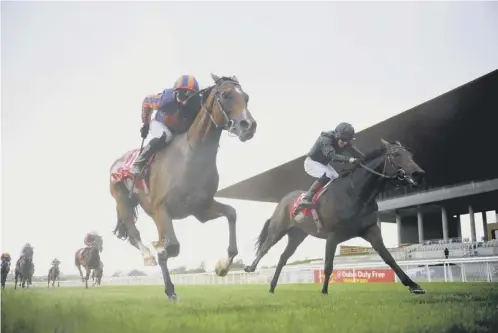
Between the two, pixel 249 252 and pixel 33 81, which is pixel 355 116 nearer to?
pixel 249 252

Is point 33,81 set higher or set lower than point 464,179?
higher

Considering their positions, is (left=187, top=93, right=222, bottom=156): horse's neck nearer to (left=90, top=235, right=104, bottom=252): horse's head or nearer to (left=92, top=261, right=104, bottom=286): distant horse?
(left=90, top=235, right=104, bottom=252): horse's head

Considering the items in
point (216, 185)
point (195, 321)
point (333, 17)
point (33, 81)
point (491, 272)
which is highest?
point (333, 17)

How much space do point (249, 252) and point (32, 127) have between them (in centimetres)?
252

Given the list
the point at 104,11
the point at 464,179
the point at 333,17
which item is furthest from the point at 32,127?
the point at 464,179

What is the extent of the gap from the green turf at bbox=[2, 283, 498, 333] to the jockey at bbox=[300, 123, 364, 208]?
0.83 metres

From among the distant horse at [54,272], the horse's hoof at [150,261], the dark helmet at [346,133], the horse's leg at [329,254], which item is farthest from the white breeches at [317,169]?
the distant horse at [54,272]

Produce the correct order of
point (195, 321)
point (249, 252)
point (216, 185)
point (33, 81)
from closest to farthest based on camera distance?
point (195, 321), point (216, 185), point (249, 252), point (33, 81)

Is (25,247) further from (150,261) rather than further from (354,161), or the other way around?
(354,161)

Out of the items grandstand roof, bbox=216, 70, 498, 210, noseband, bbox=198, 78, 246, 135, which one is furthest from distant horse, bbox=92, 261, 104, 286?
noseband, bbox=198, 78, 246, 135

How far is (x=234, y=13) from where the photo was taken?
4582 millimetres

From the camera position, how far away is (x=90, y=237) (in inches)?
173

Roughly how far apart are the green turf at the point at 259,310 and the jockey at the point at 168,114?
42.5 inches

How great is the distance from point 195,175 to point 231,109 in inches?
23.0
